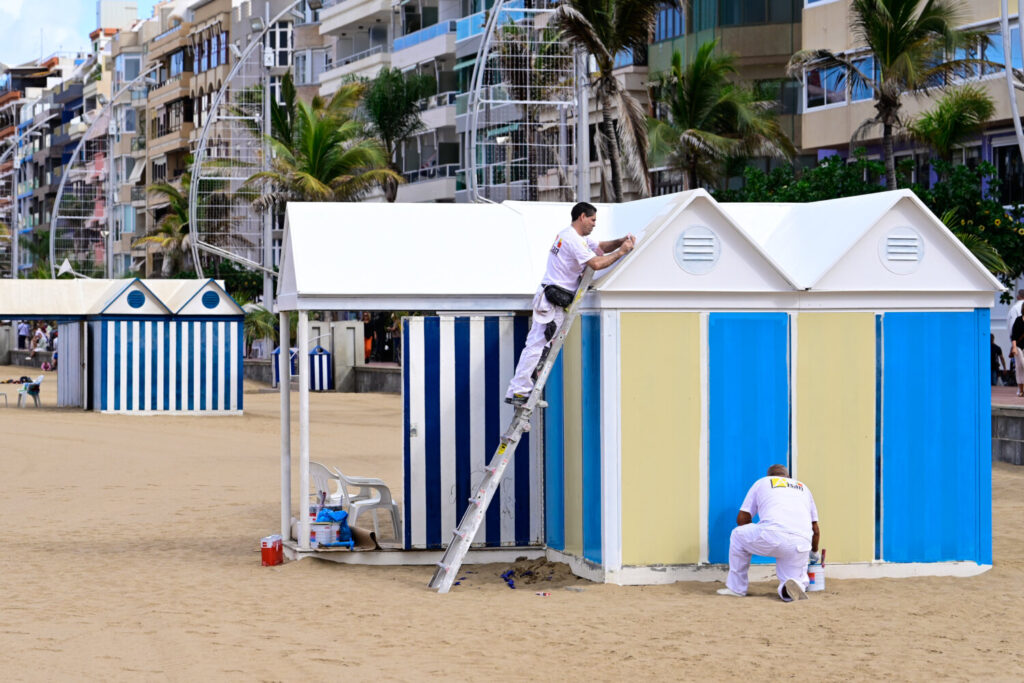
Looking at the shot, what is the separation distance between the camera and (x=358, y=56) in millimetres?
67812

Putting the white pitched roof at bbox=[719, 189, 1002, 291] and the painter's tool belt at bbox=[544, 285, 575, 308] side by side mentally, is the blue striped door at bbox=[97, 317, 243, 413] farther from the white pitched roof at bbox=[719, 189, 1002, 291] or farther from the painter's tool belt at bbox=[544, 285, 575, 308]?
the painter's tool belt at bbox=[544, 285, 575, 308]

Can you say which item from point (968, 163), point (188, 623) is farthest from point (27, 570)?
point (968, 163)

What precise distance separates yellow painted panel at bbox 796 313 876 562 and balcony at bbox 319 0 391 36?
5489 cm

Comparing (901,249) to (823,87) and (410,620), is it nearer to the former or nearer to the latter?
(410,620)

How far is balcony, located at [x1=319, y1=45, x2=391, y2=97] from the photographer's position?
6556cm

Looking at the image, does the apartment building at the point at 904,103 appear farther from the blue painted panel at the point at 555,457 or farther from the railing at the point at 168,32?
the railing at the point at 168,32

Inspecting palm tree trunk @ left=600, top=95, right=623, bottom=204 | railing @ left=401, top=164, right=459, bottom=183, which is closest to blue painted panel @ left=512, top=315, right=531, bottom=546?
palm tree trunk @ left=600, top=95, right=623, bottom=204

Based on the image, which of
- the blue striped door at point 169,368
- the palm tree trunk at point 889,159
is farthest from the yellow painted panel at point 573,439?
the palm tree trunk at point 889,159

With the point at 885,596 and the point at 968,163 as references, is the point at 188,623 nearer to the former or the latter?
the point at 885,596

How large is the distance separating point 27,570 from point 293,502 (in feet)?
15.5

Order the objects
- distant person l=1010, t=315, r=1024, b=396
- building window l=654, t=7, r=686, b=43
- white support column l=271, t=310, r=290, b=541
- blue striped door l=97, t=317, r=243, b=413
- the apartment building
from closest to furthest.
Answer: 1. white support column l=271, t=310, r=290, b=541
2. distant person l=1010, t=315, r=1024, b=396
3. blue striped door l=97, t=317, r=243, b=413
4. the apartment building
5. building window l=654, t=7, r=686, b=43

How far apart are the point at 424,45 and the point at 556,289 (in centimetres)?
5068

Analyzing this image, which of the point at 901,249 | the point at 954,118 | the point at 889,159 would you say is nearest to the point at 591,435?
the point at 901,249

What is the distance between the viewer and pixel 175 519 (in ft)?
52.0
